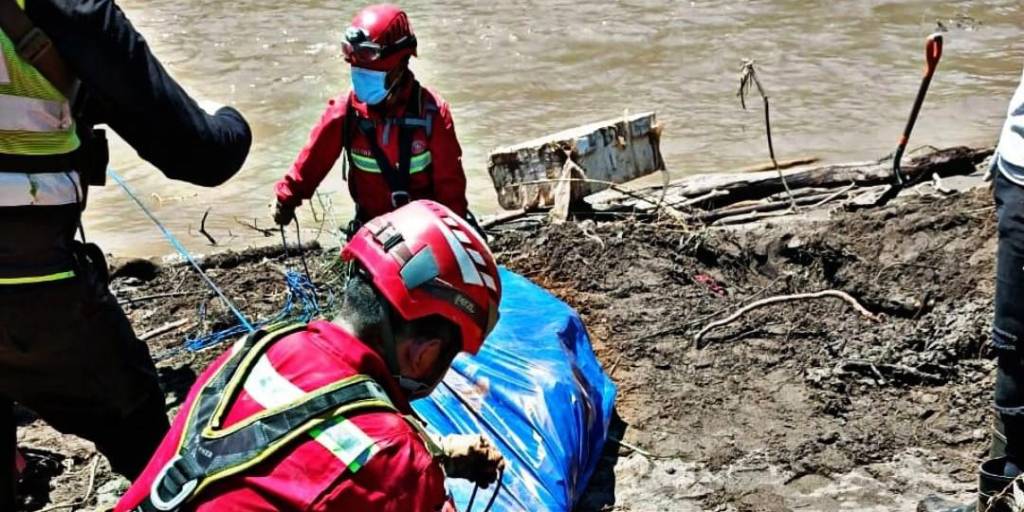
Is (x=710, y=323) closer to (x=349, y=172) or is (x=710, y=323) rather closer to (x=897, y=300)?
(x=897, y=300)

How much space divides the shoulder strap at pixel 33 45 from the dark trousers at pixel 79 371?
1.77ft

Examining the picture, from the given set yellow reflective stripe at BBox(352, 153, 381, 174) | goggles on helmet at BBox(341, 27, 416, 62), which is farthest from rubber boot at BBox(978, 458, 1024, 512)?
goggles on helmet at BBox(341, 27, 416, 62)

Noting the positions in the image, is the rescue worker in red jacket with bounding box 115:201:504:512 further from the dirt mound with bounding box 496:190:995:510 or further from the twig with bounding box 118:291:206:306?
the twig with bounding box 118:291:206:306

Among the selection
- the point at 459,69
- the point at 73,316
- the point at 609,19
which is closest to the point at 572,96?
the point at 459,69

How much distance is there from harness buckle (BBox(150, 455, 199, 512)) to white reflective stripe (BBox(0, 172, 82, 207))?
1.21m

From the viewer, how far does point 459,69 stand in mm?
13344

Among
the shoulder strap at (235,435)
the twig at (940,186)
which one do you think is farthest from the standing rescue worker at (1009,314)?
the twig at (940,186)

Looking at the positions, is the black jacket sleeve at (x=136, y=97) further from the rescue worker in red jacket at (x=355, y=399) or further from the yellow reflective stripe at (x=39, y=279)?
the rescue worker in red jacket at (x=355, y=399)

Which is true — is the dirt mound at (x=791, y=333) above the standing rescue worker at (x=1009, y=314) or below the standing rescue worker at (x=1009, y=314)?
below

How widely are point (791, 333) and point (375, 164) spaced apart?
1993 millimetres

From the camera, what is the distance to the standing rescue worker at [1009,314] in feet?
10.4

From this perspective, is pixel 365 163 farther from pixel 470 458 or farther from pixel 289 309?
pixel 470 458

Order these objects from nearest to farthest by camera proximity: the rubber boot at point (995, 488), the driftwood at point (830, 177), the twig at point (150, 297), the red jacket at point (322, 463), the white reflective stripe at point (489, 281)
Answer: the red jacket at point (322, 463) < the white reflective stripe at point (489, 281) < the rubber boot at point (995, 488) < the twig at point (150, 297) < the driftwood at point (830, 177)

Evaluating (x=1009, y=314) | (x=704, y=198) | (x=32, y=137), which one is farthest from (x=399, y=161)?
(x=704, y=198)
